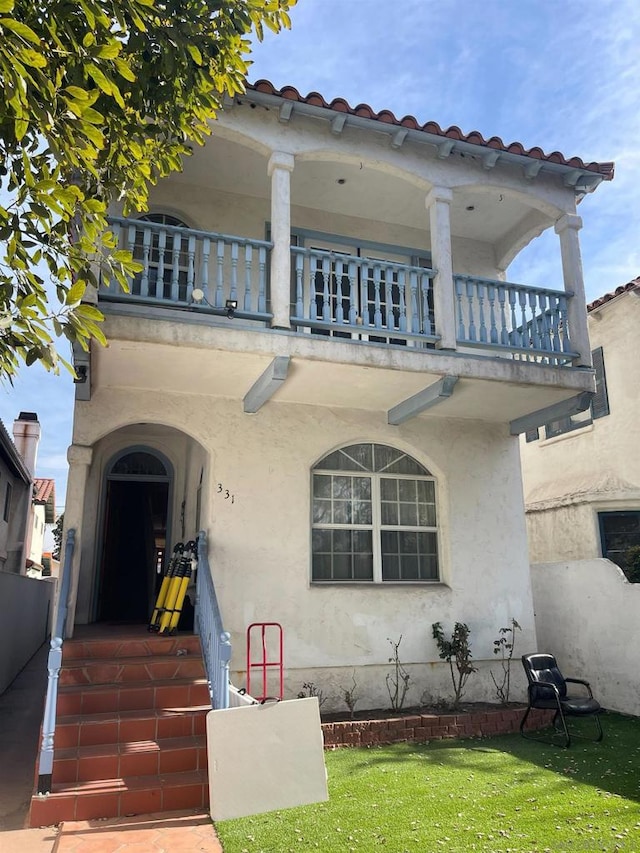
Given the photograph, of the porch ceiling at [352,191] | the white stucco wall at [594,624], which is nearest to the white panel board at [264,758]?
the white stucco wall at [594,624]

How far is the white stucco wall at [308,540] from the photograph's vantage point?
320 inches

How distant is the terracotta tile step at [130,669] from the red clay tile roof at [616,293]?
34.3ft

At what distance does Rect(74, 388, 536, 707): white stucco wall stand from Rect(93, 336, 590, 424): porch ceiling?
10.1 inches

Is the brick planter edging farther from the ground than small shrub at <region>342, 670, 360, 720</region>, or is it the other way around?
small shrub at <region>342, 670, 360, 720</region>

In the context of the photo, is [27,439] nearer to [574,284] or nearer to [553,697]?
[574,284]

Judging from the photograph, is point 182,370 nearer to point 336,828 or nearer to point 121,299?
point 121,299

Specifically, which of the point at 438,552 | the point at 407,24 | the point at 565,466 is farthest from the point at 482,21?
the point at 565,466

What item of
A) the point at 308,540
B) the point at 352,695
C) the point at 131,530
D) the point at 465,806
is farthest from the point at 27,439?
the point at 465,806

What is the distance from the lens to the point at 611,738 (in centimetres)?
746

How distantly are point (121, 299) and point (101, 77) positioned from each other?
3.84 metres

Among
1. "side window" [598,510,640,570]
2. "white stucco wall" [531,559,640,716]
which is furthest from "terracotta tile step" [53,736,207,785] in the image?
"side window" [598,510,640,570]

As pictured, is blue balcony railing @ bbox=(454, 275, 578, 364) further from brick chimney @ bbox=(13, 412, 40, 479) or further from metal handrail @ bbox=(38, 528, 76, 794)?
brick chimney @ bbox=(13, 412, 40, 479)

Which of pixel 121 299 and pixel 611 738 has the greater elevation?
pixel 121 299

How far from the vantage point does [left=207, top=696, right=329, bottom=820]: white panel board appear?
4.99 m
